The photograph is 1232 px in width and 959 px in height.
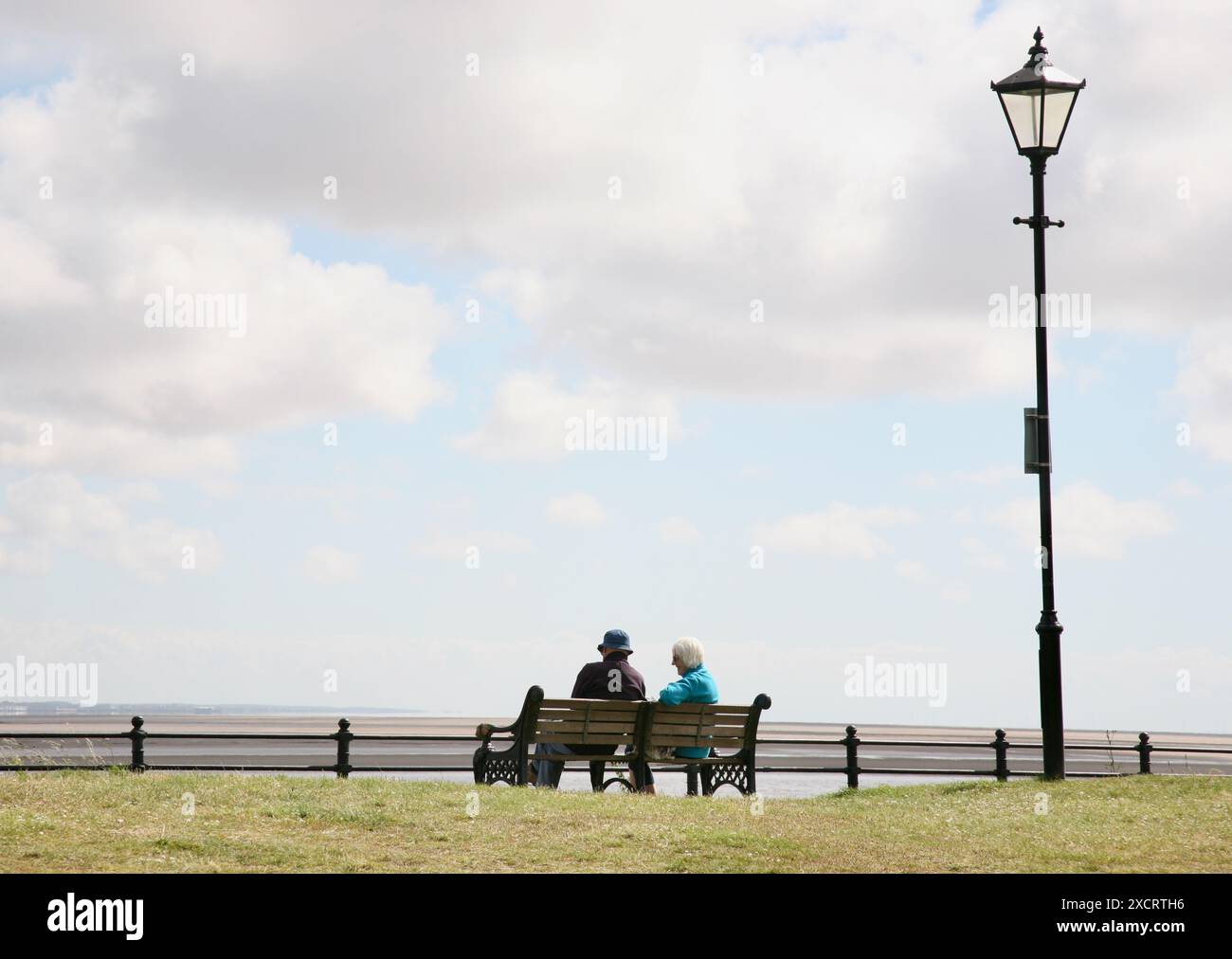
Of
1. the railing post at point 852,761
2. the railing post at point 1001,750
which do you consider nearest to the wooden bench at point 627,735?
the railing post at point 852,761

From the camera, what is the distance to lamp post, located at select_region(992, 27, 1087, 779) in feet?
46.4

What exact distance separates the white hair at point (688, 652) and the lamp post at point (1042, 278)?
130 inches

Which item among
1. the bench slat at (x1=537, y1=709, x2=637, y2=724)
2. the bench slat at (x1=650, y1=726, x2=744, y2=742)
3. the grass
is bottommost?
the grass

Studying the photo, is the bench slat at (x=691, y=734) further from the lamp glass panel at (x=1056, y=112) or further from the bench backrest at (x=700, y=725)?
the lamp glass panel at (x=1056, y=112)

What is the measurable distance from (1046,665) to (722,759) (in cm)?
324

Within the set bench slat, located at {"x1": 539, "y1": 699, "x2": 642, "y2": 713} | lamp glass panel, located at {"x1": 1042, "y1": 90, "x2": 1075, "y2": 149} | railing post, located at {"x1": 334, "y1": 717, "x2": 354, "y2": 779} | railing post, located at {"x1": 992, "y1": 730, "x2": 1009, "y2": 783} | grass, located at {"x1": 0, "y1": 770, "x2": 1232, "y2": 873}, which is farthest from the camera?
railing post, located at {"x1": 992, "y1": 730, "x2": 1009, "y2": 783}

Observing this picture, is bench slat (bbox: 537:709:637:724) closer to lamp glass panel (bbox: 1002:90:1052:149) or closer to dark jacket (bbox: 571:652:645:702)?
dark jacket (bbox: 571:652:645:702)

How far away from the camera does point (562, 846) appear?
366 inches

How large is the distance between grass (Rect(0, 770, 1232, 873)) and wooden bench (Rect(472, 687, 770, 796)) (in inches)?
43.1

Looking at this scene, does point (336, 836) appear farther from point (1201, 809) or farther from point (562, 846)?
point (1201, 809)

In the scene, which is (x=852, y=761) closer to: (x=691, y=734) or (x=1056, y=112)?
(x=691, y=734)

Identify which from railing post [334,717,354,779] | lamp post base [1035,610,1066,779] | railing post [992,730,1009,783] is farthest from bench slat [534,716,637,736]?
railing post [992,730,1009,783]

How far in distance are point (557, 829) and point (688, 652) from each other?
4.40 m

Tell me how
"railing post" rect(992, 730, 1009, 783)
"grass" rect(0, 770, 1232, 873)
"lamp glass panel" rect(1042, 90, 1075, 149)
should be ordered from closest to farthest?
1. "grass" rect(0, 770, 1232, 873)
2. "lamp glass panel" rect(1042, 90, 1075, 149)
3. "railing post" rect(992, 730, 1009, 783)
